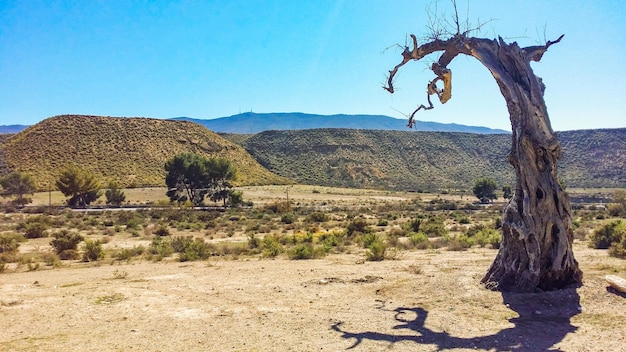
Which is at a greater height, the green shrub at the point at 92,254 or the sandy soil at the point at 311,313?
the sandy soil at the point at 311,313

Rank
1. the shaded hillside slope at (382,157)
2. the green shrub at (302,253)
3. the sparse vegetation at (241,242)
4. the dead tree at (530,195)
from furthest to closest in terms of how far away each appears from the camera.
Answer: the shaded hillside slope at (382,157) < the sparse vegetation at (241,242) < the green shrub at (302,253) < the dead tree at (530,195)

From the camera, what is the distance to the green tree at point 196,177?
51.6 meters

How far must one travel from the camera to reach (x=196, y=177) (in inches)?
2040

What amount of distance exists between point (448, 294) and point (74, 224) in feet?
91.2

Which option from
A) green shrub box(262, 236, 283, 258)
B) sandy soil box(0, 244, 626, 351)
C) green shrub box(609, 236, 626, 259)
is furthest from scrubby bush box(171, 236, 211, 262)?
green shrub box(609, 236, 626, 259)

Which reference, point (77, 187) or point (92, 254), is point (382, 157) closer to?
point (77, 187)

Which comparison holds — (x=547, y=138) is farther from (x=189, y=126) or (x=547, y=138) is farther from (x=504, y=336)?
(x=189, y=126)

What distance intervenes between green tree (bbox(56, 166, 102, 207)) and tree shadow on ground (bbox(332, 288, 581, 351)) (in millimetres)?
47913

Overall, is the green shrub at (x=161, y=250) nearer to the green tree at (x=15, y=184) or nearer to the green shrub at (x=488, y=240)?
the green shrub at (x=488, y=240)

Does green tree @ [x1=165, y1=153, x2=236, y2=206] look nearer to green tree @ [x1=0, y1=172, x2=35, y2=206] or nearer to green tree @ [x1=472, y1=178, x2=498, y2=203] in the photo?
Answer: green tree @ [x1=0, y1=172, x2=35, y2=206]

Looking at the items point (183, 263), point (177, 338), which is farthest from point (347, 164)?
point (177, 338)

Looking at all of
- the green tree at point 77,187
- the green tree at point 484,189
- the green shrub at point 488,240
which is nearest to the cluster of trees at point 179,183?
the green tree at point 77,187

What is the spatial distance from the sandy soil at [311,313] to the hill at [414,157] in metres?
77.0

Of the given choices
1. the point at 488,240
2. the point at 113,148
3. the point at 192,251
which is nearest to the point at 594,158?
the point at 113,148
